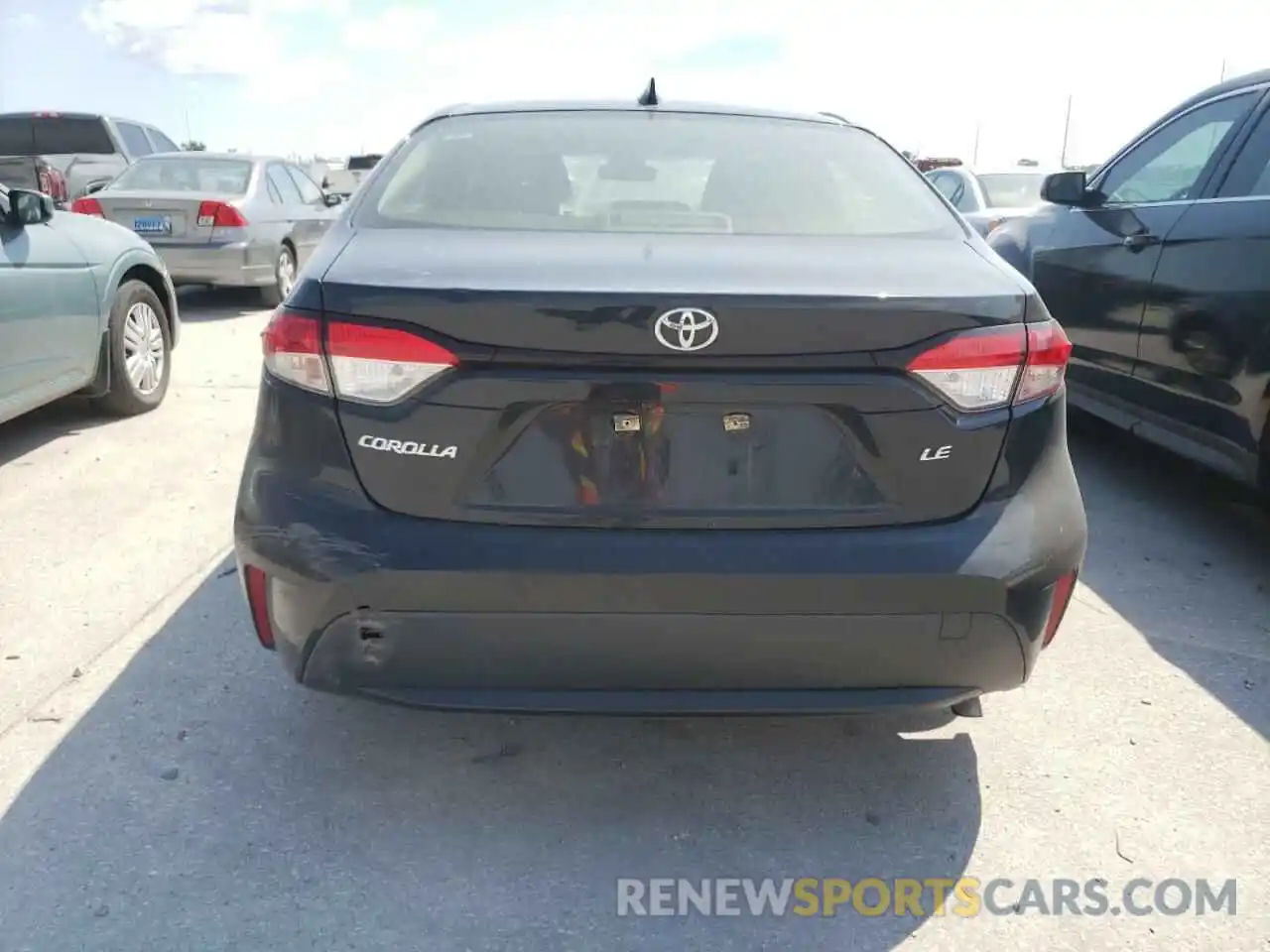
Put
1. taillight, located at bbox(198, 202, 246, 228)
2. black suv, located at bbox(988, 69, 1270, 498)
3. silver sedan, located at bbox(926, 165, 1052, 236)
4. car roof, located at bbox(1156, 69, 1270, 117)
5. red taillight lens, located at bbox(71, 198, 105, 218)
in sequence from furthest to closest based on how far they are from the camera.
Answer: silver sedan, located at bbox(926, 165, 1052, 236) < taillight, located at bbox(198, 202, 246, 228) < red taillight lens, located at bbox(71, 198, 105, 218) < car roof, located at bbox(1156, 69, 1270, 117) < black suv, located at bbox(988, 69, 1270, 498)

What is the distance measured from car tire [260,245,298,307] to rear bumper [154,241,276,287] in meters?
0.42

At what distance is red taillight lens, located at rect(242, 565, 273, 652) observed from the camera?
217 cm

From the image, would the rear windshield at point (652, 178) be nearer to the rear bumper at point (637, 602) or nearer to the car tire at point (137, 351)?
the rear bumper at point (637, 602)

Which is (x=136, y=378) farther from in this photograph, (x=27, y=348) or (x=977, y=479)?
(x=977, y=479)

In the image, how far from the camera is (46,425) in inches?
224

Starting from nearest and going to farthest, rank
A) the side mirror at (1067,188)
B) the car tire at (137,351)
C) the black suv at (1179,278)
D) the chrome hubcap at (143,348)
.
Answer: the black suv at (1179,278)
the side mirror at (1067,188)
the car tire at (137,351)
the chrome hubcap at (143,348)

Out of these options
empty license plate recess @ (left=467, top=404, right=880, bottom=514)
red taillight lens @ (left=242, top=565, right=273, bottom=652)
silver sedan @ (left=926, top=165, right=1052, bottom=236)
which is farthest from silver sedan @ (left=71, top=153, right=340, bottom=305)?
empty license plate recess @ (left=467, top=404, right=880, bottom=514)

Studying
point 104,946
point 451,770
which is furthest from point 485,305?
point 104,946

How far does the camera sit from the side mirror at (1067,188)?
475 cm

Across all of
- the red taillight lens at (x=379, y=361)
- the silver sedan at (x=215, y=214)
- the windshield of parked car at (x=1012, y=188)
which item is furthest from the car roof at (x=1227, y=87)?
the silver sedan at (x=215, y=214)

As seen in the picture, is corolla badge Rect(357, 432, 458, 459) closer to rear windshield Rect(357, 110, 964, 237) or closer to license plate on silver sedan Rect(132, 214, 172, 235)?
rear windshield Rect(357, 110, 964, 237)

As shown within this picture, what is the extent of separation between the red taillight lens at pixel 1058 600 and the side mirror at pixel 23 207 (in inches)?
176

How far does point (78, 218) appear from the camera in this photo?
17.9 feet

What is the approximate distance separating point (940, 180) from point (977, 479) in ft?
31.9
